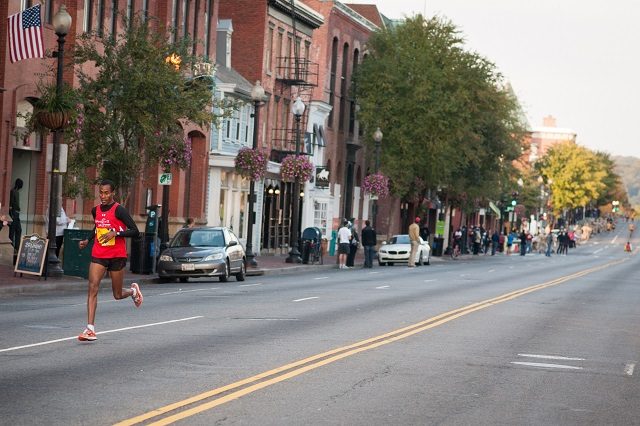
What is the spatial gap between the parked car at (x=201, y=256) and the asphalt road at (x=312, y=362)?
605 cm

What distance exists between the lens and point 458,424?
446 inches

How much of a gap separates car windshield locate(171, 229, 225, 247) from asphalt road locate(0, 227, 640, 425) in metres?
6.98

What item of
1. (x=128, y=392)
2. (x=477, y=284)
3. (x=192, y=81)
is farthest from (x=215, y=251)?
(x=128, y=392)

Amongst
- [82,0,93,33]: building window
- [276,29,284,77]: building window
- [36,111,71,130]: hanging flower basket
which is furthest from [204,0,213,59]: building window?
[36,111,71,130]: hanging flower basket

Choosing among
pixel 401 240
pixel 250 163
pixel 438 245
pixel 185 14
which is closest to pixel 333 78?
pixel 438 245

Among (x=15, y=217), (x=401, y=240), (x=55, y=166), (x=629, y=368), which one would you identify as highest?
(x=55, y=166)

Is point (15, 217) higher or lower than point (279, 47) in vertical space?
lower

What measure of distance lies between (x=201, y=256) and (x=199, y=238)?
1042 mm

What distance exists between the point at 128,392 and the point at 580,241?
528 ft

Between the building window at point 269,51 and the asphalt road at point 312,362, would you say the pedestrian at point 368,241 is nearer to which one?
the building window at point 269,51

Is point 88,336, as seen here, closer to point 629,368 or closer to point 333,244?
point 629,368

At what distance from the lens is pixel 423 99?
7200cm

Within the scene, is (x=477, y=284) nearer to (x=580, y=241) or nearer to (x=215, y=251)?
(x=215, y=251)

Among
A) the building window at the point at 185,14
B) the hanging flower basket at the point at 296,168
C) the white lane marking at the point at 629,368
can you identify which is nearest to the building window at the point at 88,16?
the building window at the point at 185,14
